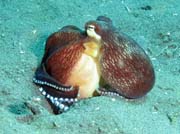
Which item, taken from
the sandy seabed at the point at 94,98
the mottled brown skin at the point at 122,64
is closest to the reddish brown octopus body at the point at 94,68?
the mottled brown skin at the point at 122,64

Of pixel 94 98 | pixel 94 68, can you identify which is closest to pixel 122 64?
pixel 94 68

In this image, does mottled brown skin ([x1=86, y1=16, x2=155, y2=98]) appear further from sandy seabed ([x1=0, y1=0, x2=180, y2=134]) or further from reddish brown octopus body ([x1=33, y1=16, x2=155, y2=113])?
sandy seabed ([x1=0, y1=0, x2=180, y2=134])

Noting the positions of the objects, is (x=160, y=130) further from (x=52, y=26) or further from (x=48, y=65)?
(x=52, y=26)

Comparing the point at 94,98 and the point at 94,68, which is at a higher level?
the point at 94,68

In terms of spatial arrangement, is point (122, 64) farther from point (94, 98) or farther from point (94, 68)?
point (94, 98)

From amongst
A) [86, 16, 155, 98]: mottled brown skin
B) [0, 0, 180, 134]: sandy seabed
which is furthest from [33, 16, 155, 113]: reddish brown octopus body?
[0, 0, 180, 134]: sandy seabed

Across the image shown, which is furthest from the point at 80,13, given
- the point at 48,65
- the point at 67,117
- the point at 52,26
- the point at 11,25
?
the point at 67,117
